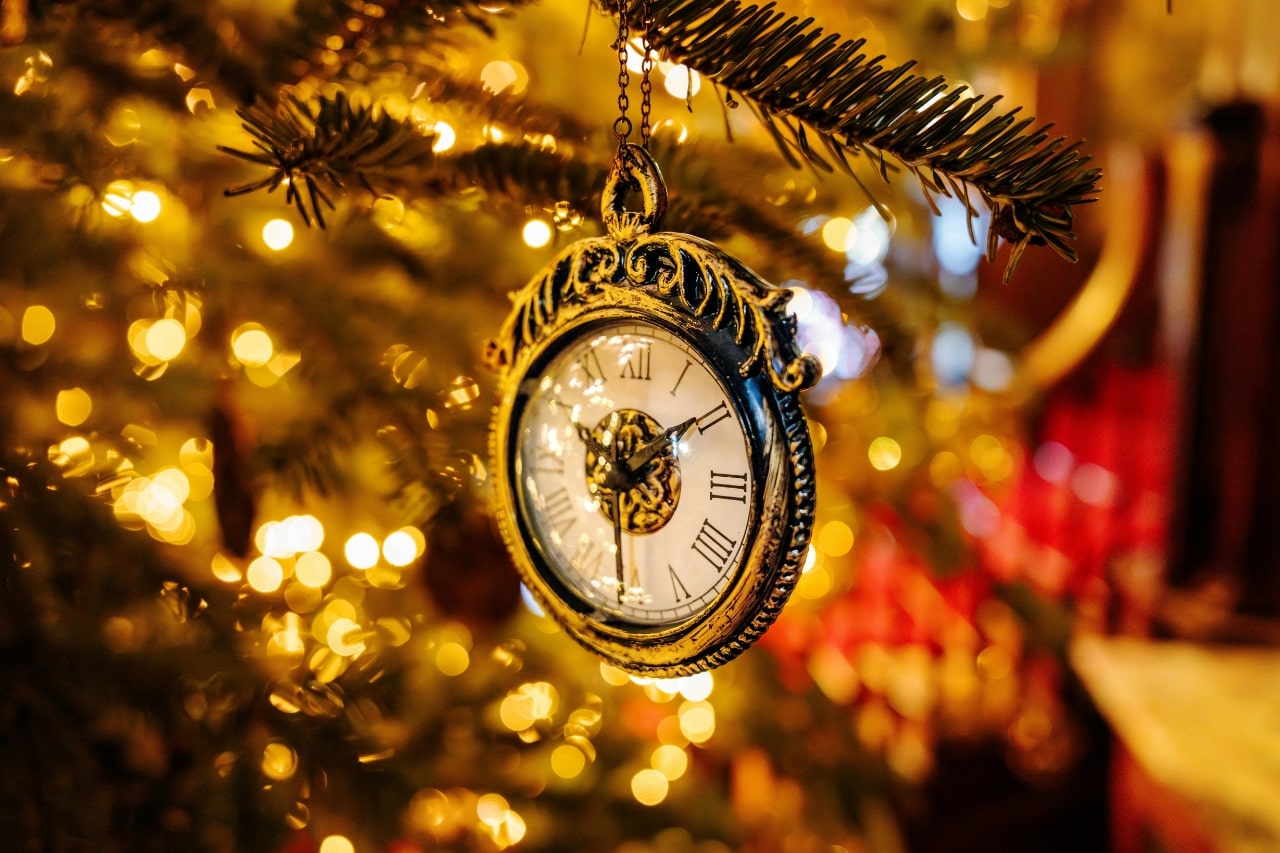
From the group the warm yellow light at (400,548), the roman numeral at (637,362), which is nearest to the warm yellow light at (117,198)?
the roman numeral at (637,362)

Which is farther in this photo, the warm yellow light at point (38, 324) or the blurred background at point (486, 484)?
the warm yellow light at point (38, 324)

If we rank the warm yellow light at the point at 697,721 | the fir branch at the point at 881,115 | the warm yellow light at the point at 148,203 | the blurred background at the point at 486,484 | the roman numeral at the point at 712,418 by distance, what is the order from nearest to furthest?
1. the fir branch at the point at 881,115
2. the roman numeral at the point at 712,418
3. the blurred background at the point at 486,484
4. the warm yellow light at the point at 148,203
5. the warm yellow light at the point at 697,721

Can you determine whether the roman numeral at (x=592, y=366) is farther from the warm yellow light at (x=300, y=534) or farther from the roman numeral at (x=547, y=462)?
the warm yellow light at (x=300, y=534)

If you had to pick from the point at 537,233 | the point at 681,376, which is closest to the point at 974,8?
the point at 537,233

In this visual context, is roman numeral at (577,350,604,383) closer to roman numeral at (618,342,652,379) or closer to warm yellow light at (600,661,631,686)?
roman numeral at (618,342,652,379)

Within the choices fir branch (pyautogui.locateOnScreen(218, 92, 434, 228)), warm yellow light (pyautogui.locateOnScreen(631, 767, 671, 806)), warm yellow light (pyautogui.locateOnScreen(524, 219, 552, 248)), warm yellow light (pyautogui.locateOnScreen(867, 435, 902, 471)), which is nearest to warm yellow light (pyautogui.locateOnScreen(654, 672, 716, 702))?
warm yellow light (pyautogui.locateOnScreen(631, 767, 671, 806))
